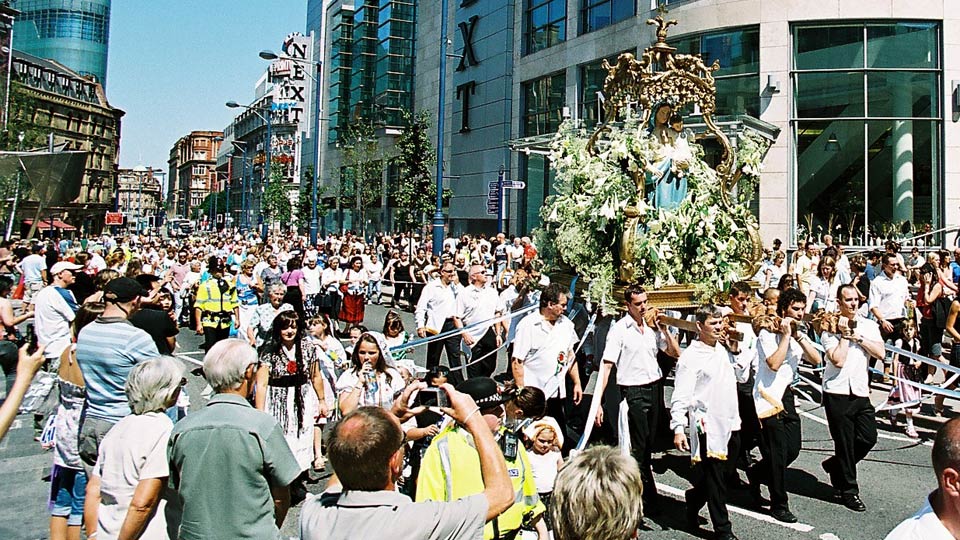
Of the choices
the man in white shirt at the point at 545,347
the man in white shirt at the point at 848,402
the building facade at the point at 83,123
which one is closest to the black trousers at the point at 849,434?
the man in white shirt at the point at 848,402

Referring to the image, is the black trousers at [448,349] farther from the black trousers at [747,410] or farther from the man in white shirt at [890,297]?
the man in white shirt at [890,297]

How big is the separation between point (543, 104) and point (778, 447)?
26382 millimetres

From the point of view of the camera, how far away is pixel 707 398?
5.45 metres

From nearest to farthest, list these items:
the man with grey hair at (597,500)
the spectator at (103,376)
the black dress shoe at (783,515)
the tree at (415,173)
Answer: the man with grey hair at (597,500)
the spectator at (103,376)
the black dress shoe at (783,515)
the tree at (415,173)

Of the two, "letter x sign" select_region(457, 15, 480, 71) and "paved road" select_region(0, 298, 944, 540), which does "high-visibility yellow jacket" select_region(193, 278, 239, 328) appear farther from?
"letter x sign" select_region(457, 15, 480, 71)

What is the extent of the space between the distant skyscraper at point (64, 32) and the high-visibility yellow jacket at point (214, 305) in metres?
133

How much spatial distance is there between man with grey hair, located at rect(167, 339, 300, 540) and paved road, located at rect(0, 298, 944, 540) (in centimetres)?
227

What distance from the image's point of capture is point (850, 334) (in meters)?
6.13

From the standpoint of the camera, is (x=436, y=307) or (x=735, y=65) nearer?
(x=436, y=307)

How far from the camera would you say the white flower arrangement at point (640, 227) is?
691 cm

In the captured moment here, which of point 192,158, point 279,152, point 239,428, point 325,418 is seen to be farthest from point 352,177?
point 192,158

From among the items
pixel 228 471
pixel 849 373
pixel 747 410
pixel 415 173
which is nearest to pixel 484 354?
pixel 747 410

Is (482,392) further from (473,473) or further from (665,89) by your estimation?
(665,89)

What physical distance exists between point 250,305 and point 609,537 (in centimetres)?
997
